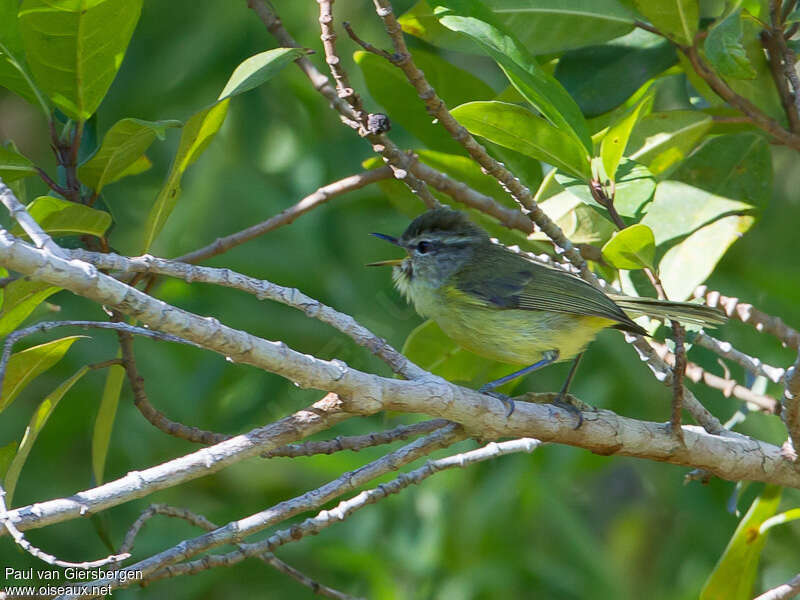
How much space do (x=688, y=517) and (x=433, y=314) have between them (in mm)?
1802

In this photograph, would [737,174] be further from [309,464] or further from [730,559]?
[309,464]

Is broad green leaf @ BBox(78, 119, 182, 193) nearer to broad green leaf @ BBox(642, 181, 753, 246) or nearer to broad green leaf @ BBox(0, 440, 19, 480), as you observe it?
broad green leaf @ BBox(0, 440, 19, 480)

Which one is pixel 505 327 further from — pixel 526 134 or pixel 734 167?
pixel 734 167

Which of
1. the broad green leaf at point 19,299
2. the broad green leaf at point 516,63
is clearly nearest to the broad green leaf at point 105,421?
the broad green leaf at point 19,299

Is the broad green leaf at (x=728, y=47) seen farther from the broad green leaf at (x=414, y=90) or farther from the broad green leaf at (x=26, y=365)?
the broad green leaf at (x=26, y=365)

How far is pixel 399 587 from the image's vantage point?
12.0 ft

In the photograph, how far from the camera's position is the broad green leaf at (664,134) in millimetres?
3170

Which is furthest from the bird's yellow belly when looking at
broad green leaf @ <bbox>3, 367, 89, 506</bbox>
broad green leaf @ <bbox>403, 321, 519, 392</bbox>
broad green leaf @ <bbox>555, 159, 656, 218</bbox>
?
broad green leaf @ <bbox>3, 367, 89, 506</bbox>

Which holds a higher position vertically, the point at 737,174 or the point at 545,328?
the point at 737,174

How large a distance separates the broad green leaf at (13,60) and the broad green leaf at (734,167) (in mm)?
2208

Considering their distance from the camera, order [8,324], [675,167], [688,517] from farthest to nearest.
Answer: [688,517] → [675,167] → [8,324]

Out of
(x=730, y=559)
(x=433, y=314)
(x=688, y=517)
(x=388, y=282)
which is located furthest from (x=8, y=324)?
(x=688, y=517)

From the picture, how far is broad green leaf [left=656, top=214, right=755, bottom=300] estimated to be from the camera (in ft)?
10.0

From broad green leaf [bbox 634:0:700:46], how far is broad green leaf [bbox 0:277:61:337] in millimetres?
2015
